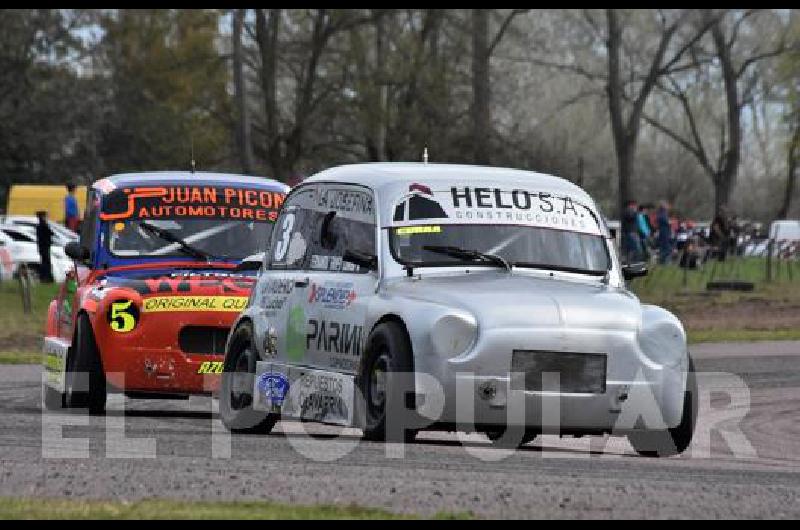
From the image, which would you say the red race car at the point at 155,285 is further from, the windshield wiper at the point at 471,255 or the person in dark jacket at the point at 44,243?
the person in dark jacket at the point at 44,243

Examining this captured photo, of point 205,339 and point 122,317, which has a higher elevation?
point 122,317

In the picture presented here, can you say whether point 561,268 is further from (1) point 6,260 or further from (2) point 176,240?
(1) point 6,260

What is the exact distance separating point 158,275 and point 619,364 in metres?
4.86

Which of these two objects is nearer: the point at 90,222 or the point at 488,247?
the point at 488,247

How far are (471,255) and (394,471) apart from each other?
2407 millimetres

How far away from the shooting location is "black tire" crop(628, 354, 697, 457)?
11344mm

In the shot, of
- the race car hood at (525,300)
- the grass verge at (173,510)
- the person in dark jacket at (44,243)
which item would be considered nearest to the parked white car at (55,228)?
the person in dark jacket at (44,243)

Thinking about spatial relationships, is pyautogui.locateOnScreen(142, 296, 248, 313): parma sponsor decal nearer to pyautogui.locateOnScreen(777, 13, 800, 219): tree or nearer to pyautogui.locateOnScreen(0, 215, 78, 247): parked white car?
pyautogui.locateOnScreen(0, 215, 78, 247): parked white car

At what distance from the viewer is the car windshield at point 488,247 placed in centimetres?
1168

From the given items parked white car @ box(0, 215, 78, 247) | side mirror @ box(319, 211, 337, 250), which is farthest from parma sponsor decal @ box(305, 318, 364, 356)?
parked white car @ box(0, 215, 78, 247)

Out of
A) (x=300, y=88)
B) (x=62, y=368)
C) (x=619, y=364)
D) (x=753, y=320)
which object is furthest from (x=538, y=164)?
(x=619, y=364)

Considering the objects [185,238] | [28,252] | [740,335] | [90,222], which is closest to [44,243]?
[28,252]

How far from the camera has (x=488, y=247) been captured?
11.8m

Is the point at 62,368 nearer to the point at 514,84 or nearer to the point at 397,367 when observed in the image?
the point at 397,367
